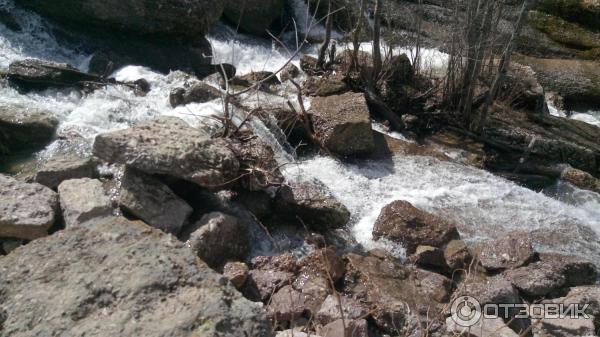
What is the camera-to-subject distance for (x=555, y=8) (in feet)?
39.3

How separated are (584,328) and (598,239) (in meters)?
2.25

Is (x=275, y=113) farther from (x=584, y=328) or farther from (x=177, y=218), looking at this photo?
(x=584, y=328)

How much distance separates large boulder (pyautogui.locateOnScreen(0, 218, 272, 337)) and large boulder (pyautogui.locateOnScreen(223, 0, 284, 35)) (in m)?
7.69

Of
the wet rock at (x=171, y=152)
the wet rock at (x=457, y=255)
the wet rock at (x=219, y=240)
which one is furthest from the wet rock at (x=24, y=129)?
the wet rock at (x=457, y=255)

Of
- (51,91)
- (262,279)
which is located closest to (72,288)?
(262,279)

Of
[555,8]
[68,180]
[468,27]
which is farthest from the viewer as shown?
[555,8]

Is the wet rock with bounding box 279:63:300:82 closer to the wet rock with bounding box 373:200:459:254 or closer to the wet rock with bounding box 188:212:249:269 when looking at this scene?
the wet rock with bounding box 373:200:459:254

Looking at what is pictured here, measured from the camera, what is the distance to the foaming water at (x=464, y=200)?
5.85 metres

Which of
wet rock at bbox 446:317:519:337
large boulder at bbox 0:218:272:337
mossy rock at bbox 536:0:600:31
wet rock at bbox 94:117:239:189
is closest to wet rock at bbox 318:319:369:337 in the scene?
wet rock at bbox 446:317:519:337

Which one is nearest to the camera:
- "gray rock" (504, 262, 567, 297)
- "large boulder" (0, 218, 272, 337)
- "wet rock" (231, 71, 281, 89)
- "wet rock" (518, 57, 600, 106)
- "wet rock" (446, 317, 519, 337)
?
"large boulder" (0, 218, 272, 337)

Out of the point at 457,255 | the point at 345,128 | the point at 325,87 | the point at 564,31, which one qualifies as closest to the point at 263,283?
the point at 457,255

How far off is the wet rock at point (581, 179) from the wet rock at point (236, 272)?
4.56m

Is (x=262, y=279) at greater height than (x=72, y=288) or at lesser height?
lesser

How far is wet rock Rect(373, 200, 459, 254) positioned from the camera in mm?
5293
